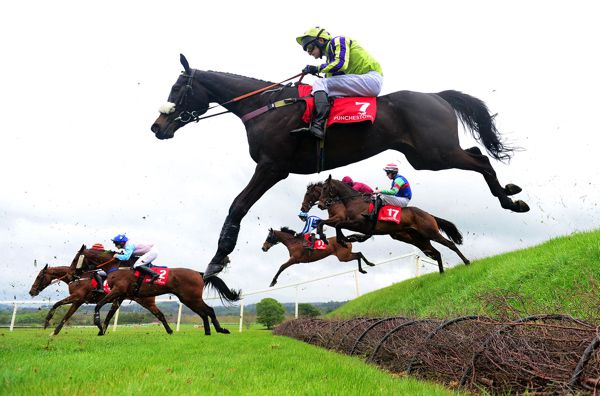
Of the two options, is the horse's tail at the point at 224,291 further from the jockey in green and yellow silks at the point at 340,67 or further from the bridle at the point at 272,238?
the jockey in green and yellow silks at the point at 340,67

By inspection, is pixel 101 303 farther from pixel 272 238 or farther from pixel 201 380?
pixel 201 380

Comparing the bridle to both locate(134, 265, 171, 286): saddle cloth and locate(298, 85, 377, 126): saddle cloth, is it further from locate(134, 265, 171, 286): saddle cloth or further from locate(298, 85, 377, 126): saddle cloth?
locate(298, 85, 377, 126): saddle cloth

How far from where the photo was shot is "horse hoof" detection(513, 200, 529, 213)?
15.8ft

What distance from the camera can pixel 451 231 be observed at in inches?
358

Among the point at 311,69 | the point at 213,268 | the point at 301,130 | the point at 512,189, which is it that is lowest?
the point at 213,268

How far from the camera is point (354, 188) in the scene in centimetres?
957

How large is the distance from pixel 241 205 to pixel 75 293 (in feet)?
31.8

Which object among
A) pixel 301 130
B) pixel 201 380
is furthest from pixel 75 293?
Answer: pixel 201 380

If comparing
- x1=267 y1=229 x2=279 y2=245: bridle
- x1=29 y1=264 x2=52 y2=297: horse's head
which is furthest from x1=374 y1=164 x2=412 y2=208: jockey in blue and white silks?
x1=29 y1=264 x2=52 y2=297: horse's head

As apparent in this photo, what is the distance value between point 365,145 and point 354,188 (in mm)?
4956

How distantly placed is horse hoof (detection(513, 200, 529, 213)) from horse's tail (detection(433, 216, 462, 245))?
4208 millimetres

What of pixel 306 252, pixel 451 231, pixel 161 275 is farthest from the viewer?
pixel 306 252

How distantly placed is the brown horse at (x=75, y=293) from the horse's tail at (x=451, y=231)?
24.7ft

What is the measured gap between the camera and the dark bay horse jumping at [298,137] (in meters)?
4.46
